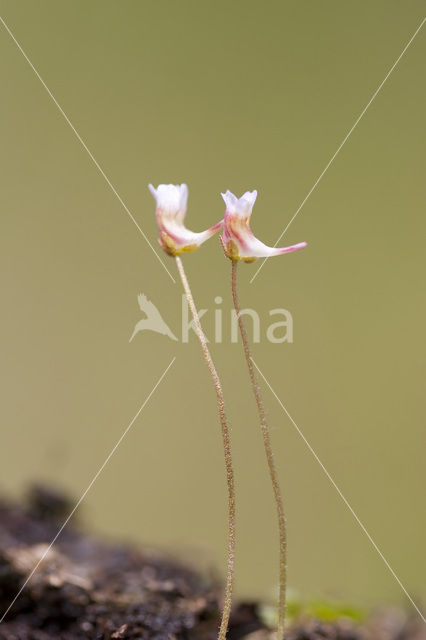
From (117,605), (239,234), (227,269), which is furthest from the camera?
(227,269)

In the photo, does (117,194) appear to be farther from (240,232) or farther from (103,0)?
(240,232)

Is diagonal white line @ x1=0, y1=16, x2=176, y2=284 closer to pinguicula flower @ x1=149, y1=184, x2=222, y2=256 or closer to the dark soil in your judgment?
the dark soil

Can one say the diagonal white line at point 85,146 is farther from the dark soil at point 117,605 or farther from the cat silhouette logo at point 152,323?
the dark soil at point 117,605

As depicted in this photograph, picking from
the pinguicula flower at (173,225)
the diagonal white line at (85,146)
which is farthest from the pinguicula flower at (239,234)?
the diagonal white line at (85,146)

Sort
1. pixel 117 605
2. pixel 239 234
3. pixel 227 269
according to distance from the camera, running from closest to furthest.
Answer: pixel 239 234 < pixel 117 605 < pixel 227 269

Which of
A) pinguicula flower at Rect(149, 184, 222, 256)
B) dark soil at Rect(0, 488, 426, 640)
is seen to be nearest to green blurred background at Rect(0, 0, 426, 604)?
dark soil at Rect(0, 488, 426, 640)

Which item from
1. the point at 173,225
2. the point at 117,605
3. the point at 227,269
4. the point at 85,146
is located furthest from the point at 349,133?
the point at 117,605

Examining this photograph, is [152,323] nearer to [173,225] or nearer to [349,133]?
[349,133]
